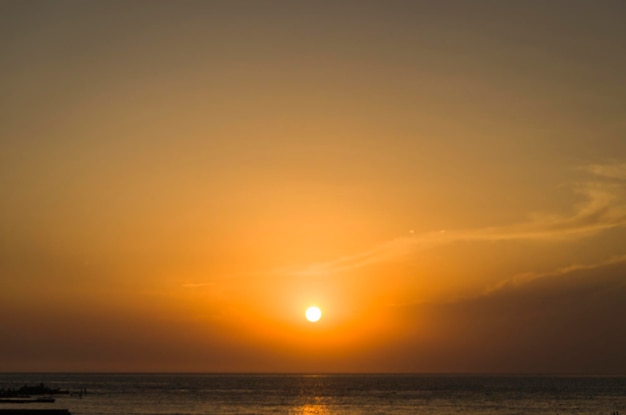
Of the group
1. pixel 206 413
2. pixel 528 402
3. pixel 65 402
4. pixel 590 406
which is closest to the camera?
pixel 206 413

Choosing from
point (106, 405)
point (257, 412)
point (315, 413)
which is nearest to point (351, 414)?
point (315, 413)

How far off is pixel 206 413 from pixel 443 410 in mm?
39333

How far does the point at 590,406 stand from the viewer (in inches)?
5221

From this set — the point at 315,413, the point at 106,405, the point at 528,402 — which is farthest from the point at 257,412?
the point at 528,402

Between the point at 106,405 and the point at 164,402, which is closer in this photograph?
the point at 106,405

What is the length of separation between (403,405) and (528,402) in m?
26.5

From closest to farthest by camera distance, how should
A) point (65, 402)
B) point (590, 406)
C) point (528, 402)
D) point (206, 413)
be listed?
point (206, 413) < point (65, 402) < point (590, 406) < point (528, 402)

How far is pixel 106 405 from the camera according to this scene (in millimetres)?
121750

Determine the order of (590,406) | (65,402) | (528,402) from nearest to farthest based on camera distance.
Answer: (65,402) → (590,406) → (528,402)

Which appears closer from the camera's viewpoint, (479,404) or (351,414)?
(351,414)

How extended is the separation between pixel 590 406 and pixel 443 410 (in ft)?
97.2

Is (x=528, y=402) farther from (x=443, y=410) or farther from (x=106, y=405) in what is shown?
(x=106, y=405)

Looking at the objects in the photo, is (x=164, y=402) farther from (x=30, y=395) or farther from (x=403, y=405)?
(x=403, y=405)

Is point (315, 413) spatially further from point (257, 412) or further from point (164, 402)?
point (164, 402)
